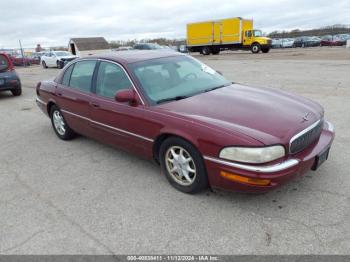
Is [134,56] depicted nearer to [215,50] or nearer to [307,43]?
[215,50]

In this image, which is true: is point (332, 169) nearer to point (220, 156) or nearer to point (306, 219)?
point (306, 219)

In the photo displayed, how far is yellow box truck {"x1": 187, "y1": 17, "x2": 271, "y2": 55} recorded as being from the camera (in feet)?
104

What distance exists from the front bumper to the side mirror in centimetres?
120

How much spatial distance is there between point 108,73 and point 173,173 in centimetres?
171

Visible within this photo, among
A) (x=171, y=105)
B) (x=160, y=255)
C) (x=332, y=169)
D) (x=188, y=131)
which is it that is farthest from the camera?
(x=332, y=169)

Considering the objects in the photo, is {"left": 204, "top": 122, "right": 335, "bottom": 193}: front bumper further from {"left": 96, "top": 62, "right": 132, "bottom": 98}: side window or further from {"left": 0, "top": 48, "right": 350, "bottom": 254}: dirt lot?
{"left": 96, "top": 62, "right": 132, "bottom": 98}: side window

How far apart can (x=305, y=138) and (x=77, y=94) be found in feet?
10.8

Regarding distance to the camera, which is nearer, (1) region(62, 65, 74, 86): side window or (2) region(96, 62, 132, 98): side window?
(2) region(96, 62, 132, 98): side window

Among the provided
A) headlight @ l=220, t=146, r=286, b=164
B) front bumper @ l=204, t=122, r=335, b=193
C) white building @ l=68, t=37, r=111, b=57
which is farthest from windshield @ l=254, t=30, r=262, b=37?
headlight @ l=220, t=146, r=286, b=164

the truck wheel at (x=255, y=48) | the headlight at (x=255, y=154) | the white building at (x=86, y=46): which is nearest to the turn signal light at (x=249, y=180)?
the headlight at (x=255, y=154)

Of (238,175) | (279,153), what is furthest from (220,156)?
(279,153)

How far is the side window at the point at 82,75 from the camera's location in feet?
15.0

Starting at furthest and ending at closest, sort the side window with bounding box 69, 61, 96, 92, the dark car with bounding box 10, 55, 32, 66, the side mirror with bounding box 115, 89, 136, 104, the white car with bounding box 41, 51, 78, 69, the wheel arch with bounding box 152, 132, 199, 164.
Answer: the dark car with bounding box 10, 55, 32, 66, the white car with bounding box 41, 51, 78, 69, the side window with bounding box 69, 61, 96, 92, the side mirror with bounding box 115, 89, 136, 104, the wheel arch with bounding box 152, 132, 199, 164

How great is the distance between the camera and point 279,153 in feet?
9.26
